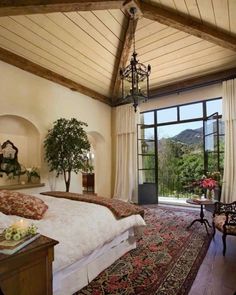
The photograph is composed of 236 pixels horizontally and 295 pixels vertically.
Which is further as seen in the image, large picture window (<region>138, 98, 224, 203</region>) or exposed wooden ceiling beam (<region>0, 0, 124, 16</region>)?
large picture window (<region>138, 98, 224, 203</region>)

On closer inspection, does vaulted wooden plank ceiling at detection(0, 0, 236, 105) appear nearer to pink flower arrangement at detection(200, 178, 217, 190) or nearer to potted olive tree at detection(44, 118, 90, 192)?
potted olive tree at detection(44, 118, 90, 192)

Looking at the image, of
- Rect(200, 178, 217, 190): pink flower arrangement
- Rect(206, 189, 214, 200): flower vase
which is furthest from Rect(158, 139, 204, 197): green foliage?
Rect(200, 178, 217, 190): pink flower arrangement

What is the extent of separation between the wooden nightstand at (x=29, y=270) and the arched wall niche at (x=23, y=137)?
3687 millimetres

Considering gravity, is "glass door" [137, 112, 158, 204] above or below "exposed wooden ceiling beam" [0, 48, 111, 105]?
below

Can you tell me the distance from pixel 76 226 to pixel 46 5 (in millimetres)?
2870

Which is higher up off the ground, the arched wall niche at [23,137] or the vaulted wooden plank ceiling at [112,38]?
the vaulted wooden plank ceiling at [112,38]

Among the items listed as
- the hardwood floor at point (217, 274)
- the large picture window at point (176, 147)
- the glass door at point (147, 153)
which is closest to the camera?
the hardwood floor at point (217, 274)

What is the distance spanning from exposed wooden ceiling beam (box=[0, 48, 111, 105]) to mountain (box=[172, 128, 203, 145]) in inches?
102

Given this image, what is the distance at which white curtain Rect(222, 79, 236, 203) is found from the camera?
466 centimetres

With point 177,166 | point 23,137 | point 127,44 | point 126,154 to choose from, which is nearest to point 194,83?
point 127,44

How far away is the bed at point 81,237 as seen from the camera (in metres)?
1.82

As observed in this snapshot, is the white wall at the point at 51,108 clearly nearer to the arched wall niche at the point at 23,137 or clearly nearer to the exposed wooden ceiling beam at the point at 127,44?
the arched wall niche at the point at 23,137

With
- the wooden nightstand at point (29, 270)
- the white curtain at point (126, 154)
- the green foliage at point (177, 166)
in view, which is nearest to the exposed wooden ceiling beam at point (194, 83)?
the white curtain at point (126, 154)

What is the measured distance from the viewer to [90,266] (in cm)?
226
